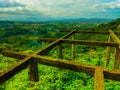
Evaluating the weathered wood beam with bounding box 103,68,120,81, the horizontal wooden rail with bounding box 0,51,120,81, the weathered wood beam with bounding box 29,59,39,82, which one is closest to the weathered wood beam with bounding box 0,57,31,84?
the horizontal wooden rail with bounding box 0,51,120,81

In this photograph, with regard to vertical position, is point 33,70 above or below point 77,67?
below

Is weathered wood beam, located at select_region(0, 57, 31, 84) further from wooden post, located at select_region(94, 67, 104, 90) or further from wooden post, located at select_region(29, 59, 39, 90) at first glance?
wooden post, located at select_region(94, 67, 104, 90)

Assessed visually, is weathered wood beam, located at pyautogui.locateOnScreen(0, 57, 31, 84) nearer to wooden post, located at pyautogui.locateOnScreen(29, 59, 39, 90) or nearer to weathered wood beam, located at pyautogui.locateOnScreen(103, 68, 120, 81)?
wooden post, located at pyautogui.locateOnScreen(29, 59, 39, 90)

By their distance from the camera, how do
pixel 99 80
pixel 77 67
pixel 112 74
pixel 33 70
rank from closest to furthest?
1. pixel 99 80
2. pixel 112 74
3. pixel 77 67
4. pixel 33 70

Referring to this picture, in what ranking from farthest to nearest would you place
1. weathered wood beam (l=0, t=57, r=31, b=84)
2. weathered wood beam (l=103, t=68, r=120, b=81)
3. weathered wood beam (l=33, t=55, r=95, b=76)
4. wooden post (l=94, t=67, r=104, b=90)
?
weathered wood beam (l=33, t=55, r=95, b=76) < weathered wood beam (l=103, t=68, r=120, b=81) < weathered wood beam (l=0, t=57, r=31, b=84) < wooden post (l=94, t=67, r=104, b=90)

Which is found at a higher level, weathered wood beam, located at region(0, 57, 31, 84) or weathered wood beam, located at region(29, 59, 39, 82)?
weathered wood beam, located at region(0, 57, 31, 84)

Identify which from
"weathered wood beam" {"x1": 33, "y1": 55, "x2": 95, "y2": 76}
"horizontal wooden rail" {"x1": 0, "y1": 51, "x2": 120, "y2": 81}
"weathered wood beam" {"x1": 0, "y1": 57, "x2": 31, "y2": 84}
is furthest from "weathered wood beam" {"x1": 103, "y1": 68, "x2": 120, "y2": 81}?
"weathered wood beam" {"x1": 0, "y1": 57, "x2": 31, "y2": 84}

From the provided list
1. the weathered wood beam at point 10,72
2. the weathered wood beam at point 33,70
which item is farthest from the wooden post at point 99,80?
the weathered wood beam at point 33,70

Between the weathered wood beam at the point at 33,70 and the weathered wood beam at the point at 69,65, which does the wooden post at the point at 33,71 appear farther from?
the weathered wood beam at the point at 69,65

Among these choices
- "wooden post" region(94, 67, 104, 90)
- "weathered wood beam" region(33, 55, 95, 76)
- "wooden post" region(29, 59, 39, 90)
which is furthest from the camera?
"wooden post" region(29, 59, 39, 90)

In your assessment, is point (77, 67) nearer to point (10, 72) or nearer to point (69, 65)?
point (69, 65)

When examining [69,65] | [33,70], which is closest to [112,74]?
[69,65]

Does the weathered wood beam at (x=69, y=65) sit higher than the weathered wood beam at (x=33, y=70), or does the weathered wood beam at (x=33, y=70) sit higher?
the weathered wood beam at (x=69, y=65)

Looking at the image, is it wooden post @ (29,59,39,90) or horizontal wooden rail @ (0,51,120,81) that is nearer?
horizontal wooden rail @ (0,51,120,81)
